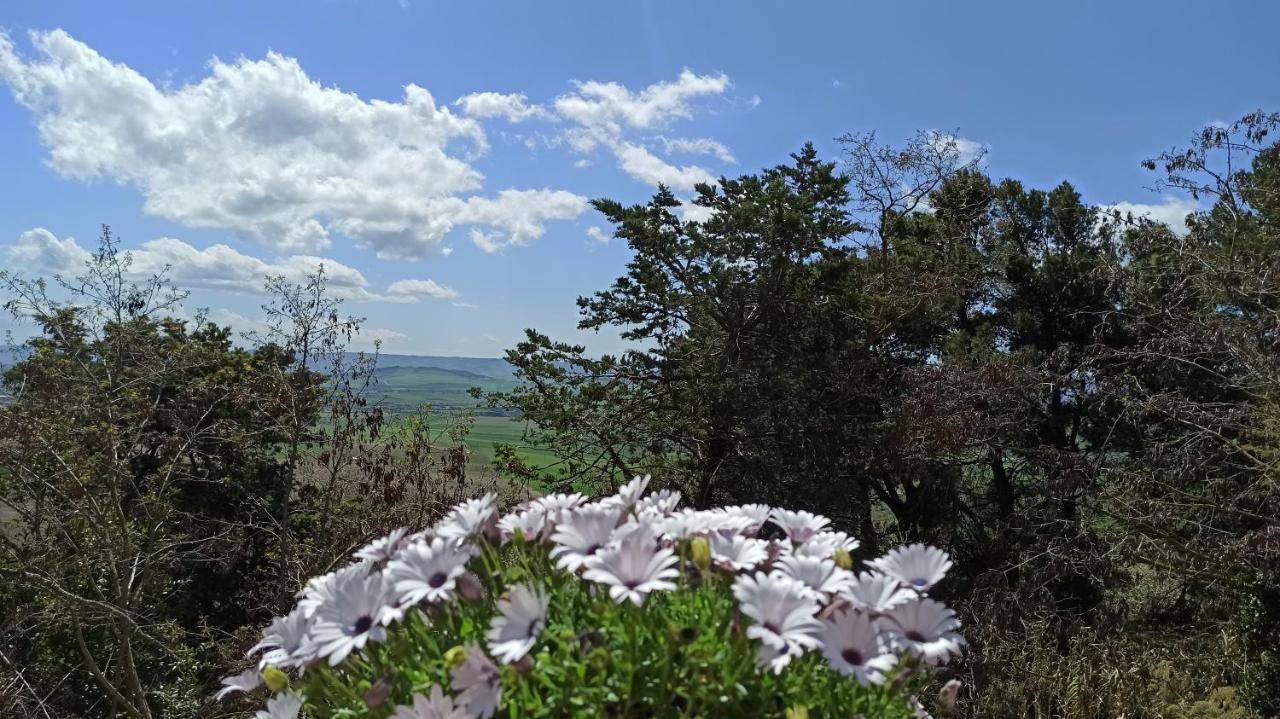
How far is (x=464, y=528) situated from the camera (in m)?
1.29

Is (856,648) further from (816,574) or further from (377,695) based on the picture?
(377,695)

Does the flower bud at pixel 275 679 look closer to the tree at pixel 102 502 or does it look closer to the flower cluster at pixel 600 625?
the flower cluster at pixel 600 625

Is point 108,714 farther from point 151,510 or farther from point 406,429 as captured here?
point 406,429

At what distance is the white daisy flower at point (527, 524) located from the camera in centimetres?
129

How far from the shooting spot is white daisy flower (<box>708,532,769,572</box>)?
46.6 inches

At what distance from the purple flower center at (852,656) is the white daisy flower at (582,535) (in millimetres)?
379

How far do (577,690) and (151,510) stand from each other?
695 cm

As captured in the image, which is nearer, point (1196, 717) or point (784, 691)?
point (784, 691)

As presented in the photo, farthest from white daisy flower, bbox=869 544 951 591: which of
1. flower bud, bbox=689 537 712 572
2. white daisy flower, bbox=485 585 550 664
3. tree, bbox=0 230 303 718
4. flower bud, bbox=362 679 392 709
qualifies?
tree, bbox=0 230 303 718

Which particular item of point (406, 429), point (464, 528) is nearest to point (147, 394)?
point (406, 429)

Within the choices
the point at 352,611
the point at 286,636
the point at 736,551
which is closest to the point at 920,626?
the point at 736,551

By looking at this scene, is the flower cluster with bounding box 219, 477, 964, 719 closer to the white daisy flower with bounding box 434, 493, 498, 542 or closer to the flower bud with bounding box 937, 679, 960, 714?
the white daisy flower with bounding box 434, 493, 498, 542

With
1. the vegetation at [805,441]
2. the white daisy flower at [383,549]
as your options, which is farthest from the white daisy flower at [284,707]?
the vegetation at [805,441]

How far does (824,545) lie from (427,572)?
2.22 ft
